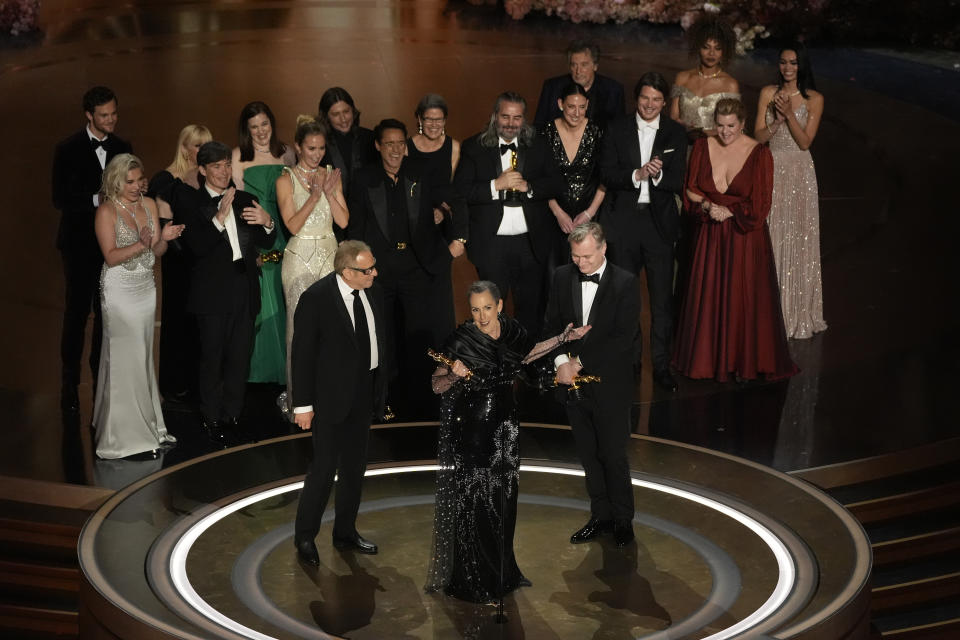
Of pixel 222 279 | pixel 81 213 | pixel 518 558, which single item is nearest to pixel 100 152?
pixel 81 213

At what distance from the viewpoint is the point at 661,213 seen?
26.3ft

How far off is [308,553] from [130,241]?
2034 millimetres

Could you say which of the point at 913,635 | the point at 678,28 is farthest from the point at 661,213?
the point at 678,28

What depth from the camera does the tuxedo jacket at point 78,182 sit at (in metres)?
7.66

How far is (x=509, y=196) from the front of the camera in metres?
7.82

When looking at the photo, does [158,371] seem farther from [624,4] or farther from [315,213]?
[624,4]

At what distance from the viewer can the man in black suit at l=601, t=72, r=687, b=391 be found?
310 inches

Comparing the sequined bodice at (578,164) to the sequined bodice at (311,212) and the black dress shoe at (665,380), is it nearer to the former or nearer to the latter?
the black dress shoe at (665,380)

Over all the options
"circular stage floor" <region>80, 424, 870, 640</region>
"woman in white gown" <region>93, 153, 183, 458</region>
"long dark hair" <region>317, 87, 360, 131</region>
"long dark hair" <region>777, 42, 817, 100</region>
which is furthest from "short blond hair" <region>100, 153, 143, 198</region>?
"long dark hair" <region>777, 42, 817, 100</region>

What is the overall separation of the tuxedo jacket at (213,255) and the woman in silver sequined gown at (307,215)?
0.62ft

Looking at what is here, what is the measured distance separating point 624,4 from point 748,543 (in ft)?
36.0

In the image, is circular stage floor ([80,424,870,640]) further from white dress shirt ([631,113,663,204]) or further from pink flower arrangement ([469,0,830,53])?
pink flower arrangement ([469,0,830,53])

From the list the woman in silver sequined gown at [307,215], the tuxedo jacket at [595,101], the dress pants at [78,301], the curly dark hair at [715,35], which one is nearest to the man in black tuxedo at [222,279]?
the woman in silver sequined gown at [307,215]

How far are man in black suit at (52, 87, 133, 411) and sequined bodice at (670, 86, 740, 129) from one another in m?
3.26
